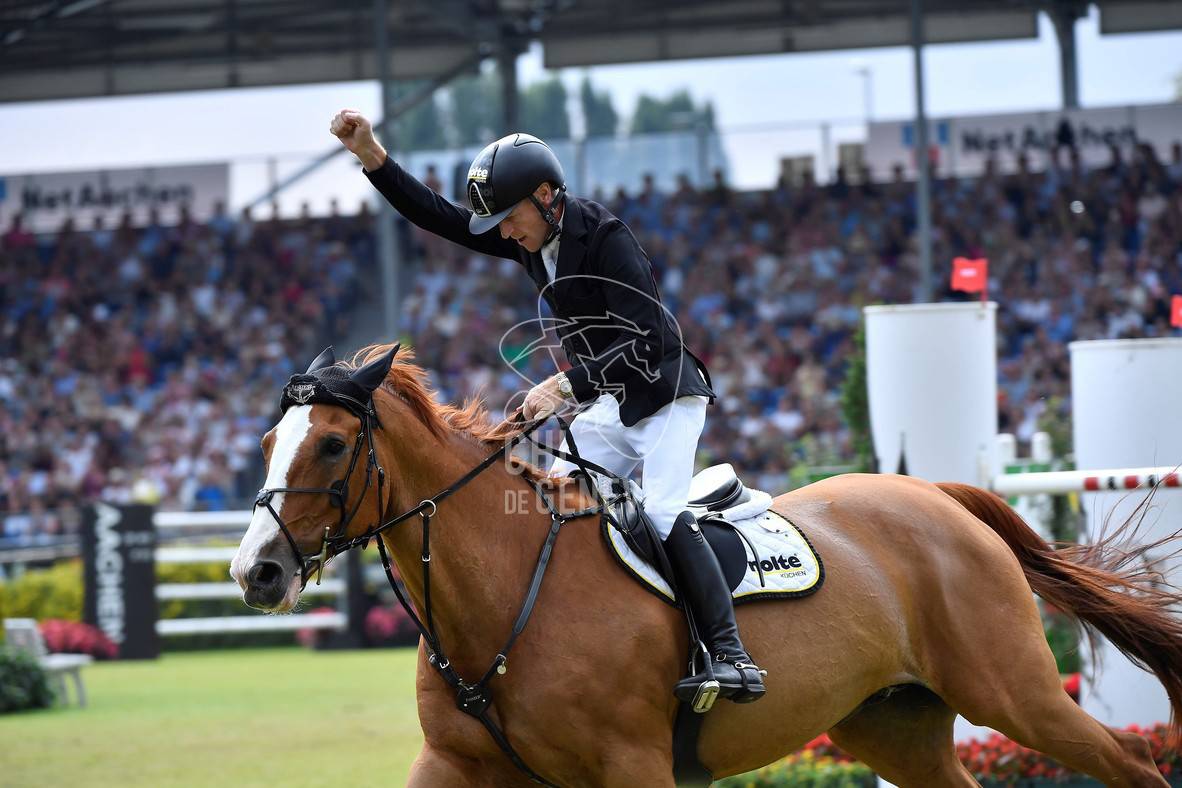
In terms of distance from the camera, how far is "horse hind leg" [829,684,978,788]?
5.16 metres

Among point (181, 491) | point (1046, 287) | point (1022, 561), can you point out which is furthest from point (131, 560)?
point (1046, 287)

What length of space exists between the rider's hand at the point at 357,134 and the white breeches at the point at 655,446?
116 cm

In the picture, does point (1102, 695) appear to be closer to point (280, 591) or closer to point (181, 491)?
point (280, 591)

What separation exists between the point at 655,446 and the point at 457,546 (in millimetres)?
759

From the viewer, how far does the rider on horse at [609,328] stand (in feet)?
14.2

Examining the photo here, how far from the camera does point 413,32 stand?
23734mm

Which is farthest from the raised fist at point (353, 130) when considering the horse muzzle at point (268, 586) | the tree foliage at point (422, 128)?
the tree foliage at point (422, 128)

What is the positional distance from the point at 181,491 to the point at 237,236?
6.74 metres

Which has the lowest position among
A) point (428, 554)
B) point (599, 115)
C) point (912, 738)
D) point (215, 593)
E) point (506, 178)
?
point (215, 593)

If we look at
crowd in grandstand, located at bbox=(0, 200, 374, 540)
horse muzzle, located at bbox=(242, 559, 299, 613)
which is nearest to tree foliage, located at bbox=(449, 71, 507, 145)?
crowd in grandstand, located at bbox=(0, 200, 374, 540)

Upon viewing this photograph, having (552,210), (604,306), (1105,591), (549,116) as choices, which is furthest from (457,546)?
(549,116)

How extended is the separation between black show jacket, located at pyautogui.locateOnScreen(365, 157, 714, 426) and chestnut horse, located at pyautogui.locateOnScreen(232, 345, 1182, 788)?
40 cm

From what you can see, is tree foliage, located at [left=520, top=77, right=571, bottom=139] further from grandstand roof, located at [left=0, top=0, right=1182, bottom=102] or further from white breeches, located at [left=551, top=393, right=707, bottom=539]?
white breeches, located at [left=551, top=393, right=707, bottom=539]

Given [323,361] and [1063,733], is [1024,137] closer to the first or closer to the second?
[1063,733]
